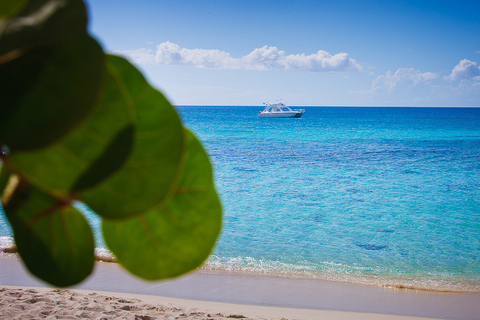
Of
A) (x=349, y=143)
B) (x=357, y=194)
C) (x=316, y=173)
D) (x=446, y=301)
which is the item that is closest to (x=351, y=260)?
(x=446, y=301)

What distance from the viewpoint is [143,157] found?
0.07 m

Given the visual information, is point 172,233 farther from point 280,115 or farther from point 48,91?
point 280,115

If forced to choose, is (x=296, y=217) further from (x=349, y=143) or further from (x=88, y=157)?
(x=349, y=143)

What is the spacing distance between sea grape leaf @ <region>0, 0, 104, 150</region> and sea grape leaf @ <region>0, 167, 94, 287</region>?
0.08ft

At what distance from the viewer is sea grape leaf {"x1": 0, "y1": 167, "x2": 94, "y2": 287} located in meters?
0.09

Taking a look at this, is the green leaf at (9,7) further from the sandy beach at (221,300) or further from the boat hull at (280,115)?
the boat hull at (280,115)

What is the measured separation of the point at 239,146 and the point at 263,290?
415 inches

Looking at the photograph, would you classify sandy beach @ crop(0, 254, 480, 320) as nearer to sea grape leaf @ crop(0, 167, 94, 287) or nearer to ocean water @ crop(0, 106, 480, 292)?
ocean water @ crop(0, 106, 480, 292)

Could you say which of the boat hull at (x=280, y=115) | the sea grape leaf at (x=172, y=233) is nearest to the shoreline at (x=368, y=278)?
the sea grape leaf at (x=172, y=233)

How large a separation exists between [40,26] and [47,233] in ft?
0.17

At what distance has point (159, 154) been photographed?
0.23 feet

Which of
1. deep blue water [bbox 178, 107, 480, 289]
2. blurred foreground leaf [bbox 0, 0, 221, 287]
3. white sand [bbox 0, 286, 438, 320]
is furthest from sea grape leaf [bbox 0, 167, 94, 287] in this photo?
deep blue water [bbox 178, 107, 480, 289]

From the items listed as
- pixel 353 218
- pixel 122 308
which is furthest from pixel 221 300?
pixel 353 218

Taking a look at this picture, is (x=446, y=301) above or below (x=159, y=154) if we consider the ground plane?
below
